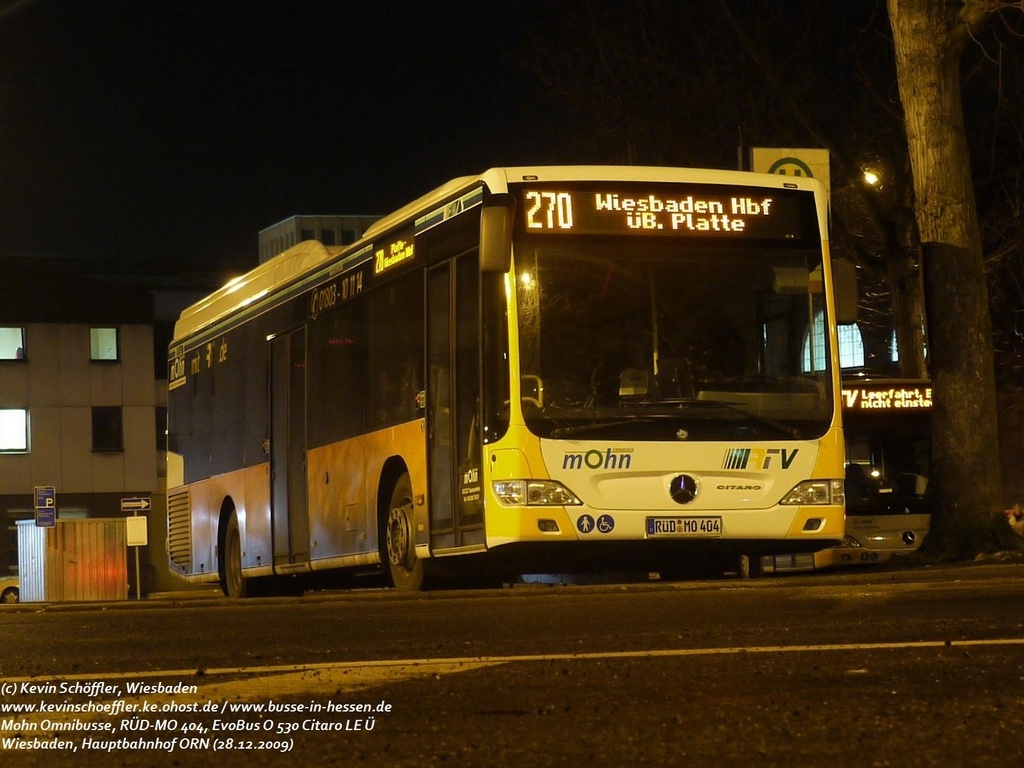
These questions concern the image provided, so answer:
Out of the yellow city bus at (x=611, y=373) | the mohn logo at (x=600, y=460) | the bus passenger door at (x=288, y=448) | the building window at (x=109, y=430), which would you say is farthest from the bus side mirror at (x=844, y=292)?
the building window at (x=109, y=430)

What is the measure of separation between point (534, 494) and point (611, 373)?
106 cm

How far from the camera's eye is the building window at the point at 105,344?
6481 cm

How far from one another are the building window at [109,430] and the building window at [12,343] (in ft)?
11.3

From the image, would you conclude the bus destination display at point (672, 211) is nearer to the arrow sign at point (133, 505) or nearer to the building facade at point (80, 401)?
the arrow sign at point (133, 505)

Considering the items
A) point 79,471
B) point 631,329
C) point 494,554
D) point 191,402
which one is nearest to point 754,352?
point 631,329

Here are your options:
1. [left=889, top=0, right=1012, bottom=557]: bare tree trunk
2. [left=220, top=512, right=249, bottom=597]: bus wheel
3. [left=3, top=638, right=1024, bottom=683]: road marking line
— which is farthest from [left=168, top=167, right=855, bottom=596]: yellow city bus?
[left=3, top=638, right=1024, bottom=683]: road marking line

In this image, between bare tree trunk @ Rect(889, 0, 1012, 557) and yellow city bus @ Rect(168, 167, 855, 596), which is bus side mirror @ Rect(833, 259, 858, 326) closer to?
yellow city bus @ Rect(168, 167, 855, 596)

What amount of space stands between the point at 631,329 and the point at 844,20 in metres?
20.2

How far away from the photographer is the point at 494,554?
13.3 meters

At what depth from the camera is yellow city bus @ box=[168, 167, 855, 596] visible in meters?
13.1

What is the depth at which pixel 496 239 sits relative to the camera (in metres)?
12.8

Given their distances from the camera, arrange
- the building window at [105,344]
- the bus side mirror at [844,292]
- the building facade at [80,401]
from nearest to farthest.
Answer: the bus side mirror at [844,292] → the building facade at [80,401] → the building window at [105,344]

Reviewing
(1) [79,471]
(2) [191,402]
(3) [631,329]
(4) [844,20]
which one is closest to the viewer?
(3) [631,329]

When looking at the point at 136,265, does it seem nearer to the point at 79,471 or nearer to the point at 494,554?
the point at 79,471
